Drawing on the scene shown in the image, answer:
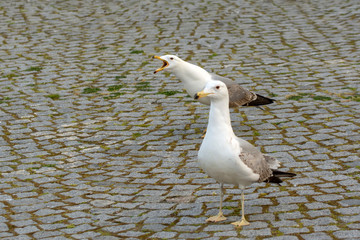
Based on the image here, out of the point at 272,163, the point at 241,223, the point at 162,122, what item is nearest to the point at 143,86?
the point at 162,122

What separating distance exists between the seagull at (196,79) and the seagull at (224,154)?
2321 mm

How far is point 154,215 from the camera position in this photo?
6.21 m

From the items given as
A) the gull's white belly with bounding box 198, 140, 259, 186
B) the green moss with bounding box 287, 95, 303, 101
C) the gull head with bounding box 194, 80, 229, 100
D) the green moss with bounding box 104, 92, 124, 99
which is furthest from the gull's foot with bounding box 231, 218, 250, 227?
the green moss with bounding box 104, 92, 124, 99

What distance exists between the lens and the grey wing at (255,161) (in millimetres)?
5727

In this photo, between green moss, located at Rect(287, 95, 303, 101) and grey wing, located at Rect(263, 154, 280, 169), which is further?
green moss, located at Rect(287, 95, 303, 101)

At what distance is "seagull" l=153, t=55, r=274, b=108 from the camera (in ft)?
26.9

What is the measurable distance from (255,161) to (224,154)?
1.17 feet

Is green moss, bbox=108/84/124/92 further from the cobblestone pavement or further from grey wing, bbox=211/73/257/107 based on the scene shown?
grey wing, bbox=211/73/257/107

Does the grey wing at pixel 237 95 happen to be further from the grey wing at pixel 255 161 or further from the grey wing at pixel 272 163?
the grey wing at pixel 255 161

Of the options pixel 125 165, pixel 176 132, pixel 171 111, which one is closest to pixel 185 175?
pixel 125 165

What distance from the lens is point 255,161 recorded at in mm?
5805

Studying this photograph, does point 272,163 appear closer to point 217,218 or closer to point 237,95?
point 217,218

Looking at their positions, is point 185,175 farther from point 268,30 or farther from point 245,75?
point 268,30

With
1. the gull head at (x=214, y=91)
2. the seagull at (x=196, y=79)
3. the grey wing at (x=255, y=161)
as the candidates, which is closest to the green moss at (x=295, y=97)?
the seagull at (x=196, y=79)
